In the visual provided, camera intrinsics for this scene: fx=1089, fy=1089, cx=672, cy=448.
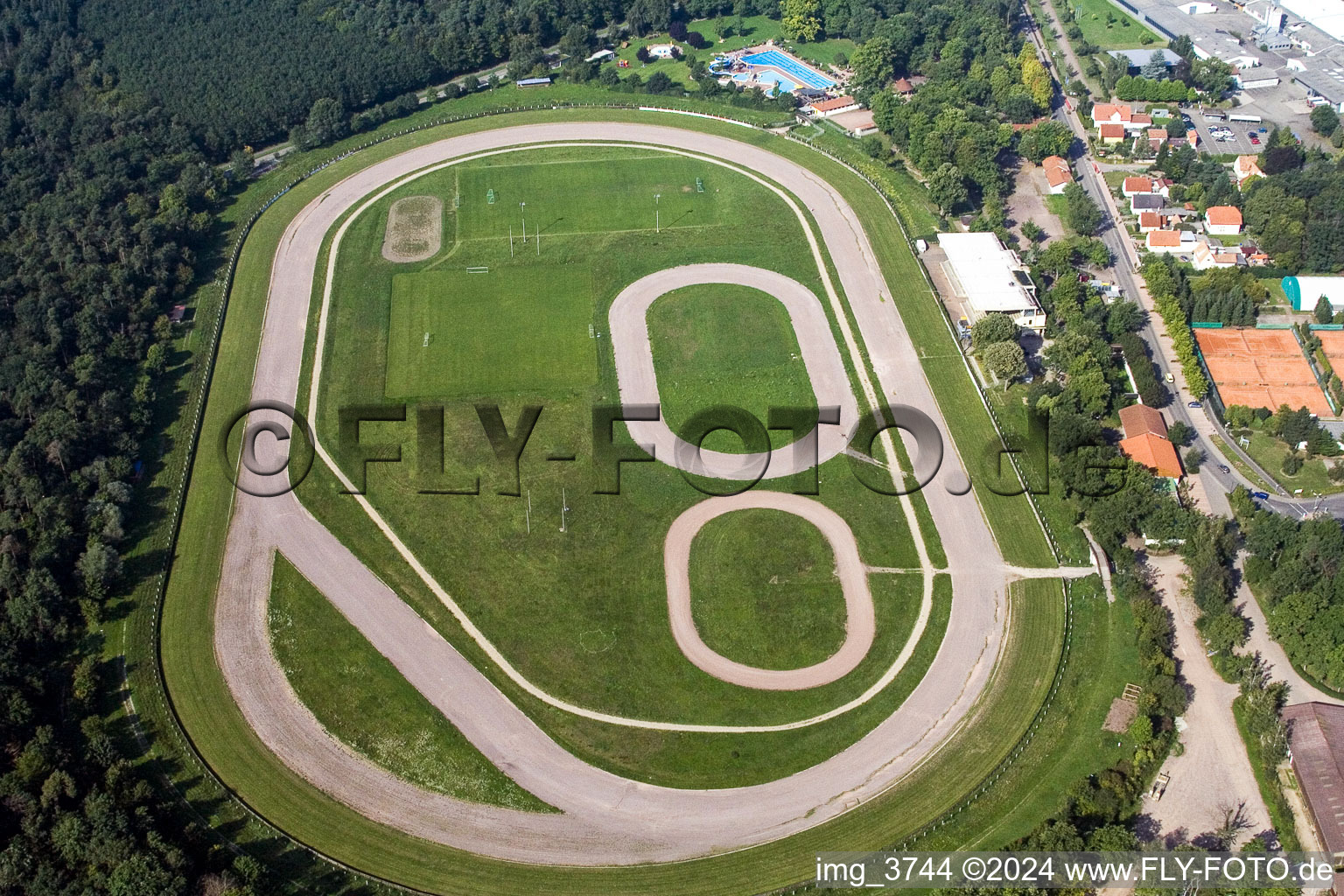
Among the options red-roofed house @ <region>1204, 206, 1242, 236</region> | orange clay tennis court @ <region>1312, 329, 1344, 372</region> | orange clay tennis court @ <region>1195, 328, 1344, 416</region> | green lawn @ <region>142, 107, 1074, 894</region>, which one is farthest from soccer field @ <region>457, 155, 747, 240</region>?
orange clay tennis court @ <region>1312, 329, 1344, 372</region>

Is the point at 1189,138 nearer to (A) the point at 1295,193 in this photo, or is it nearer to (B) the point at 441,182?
(A) the point at 1295,193

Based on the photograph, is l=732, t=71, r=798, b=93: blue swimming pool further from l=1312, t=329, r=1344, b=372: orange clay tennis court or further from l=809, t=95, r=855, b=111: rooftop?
l=1312, t=329, r=1344, b=372: orange clay tennis court

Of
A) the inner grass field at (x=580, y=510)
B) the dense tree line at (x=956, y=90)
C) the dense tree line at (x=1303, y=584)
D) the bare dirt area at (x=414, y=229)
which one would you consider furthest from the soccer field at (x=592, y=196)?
the dense tree line at (x=1303, y=584)

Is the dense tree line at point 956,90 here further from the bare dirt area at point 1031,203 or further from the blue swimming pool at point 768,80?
the blue swimming pool at point 768,80

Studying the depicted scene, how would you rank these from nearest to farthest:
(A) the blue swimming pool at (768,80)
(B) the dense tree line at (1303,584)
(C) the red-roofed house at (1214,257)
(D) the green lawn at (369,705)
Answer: (D) the green lawn at (369,705), (B) the dense tree line at (1303,584), (C) the red-roofed house at (1214,257), (A) the blue swimming pool at (768,80)

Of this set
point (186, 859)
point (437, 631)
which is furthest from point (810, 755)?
point (186, 859)

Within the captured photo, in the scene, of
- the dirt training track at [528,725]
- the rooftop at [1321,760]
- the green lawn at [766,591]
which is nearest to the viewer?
the rooftop at [1321,760]

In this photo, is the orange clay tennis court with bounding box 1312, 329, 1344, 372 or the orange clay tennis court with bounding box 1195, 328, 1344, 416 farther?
the orange clay tennis court with bounding box 1312, 329, 1344, 372
